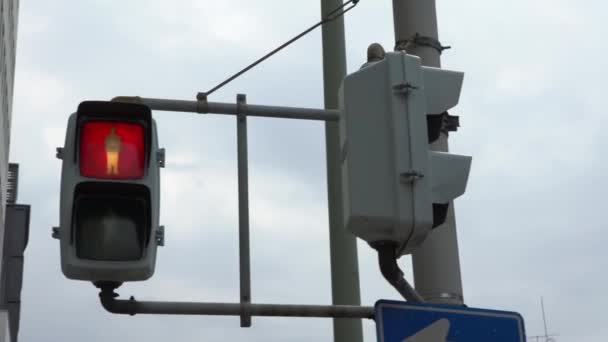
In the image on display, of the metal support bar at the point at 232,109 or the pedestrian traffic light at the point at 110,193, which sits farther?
the metal support bar at the point at 232,109

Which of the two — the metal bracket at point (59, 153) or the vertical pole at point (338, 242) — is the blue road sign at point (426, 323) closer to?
the metal bracket at point (59, 153)

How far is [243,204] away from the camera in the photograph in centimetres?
565

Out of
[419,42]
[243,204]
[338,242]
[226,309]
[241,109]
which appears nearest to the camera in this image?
[226,309]

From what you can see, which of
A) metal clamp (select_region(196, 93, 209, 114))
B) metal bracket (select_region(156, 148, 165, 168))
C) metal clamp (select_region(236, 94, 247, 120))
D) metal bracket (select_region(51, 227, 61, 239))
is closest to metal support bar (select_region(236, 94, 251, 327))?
metal clamp (select_region(236, 94, 247, 120))

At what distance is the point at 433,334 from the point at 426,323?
52mm

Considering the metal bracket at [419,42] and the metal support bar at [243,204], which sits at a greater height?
the metal bracket at [419,42]

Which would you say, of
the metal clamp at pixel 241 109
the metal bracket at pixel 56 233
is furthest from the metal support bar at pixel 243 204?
the metal bracket at pixel 56 233

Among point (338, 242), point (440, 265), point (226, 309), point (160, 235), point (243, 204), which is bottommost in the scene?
point (226, 309)

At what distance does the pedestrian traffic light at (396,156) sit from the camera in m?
4.16

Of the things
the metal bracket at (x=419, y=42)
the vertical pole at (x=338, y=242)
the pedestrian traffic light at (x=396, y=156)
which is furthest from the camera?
the vertical pole at (x=338, y=242)

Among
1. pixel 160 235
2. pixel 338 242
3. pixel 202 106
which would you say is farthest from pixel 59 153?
pixel 338 242

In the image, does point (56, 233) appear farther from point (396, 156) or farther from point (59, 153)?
point (396, 156)

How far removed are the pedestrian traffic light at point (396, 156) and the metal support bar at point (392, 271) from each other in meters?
0.04

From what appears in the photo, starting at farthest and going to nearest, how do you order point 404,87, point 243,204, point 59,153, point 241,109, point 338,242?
point 338,242
point 241,109
point 243,204
point 59,153
point 404,87
